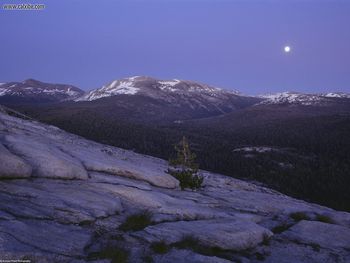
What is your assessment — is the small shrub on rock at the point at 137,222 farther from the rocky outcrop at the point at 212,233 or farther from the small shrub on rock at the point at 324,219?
the small shrub on rock at the point at 324,219

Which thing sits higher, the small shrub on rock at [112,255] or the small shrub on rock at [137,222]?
the small shrub on rock at [137,222]

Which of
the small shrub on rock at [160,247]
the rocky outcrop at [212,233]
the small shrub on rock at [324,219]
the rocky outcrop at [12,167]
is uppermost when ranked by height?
the rocky outcrop at [12,167]

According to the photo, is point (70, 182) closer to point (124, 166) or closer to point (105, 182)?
point (105, 182)

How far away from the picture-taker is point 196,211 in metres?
15.9

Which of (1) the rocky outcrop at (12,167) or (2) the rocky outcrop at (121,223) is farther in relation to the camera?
(1) the rocky outcrop at (12,167)

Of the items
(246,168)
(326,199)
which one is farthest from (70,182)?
(246,168)

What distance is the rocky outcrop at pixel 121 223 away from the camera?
10750 millimetres

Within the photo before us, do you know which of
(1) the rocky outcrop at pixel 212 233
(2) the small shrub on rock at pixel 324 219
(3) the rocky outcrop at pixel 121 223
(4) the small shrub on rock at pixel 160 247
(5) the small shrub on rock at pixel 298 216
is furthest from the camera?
(2) the small shrub on rock at pixel 324 219

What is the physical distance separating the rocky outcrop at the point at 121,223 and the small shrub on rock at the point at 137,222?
0.12 m

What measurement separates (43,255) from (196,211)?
25.0 ft

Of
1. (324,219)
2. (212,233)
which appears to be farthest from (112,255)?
(324,219)

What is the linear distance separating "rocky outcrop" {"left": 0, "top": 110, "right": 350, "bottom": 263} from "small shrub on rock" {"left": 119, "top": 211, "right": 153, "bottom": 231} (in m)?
0.12

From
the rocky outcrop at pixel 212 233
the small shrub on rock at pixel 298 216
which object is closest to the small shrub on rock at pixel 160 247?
the rocky outcrop at pixel 212 233

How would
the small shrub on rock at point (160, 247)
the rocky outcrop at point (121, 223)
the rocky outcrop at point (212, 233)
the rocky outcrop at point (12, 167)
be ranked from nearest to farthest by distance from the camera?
the rocky outcrop at point (121, 223)
the small shrub on rock at point (160, 247)
the rocky outcrop at point (212, 233)
the rocky outcrop at point (12, 167)
